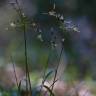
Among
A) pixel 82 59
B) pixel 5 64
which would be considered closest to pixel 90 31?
pixel 82 59

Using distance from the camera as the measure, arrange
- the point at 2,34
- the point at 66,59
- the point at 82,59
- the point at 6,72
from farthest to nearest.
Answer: the point at 2,34 → the point at 82,59 → the point at 66,59 → the point at 6,72

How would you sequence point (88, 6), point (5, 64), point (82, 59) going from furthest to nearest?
1. point (88, 6)
2. point (82, 59)
3. point (5, 64)

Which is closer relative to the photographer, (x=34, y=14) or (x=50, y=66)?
(x=50, y=66)

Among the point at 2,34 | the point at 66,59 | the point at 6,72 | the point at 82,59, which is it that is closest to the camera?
the point at 6,72

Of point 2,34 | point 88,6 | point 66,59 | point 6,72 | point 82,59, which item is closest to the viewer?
point 6,72

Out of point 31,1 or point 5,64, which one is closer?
point 5,64

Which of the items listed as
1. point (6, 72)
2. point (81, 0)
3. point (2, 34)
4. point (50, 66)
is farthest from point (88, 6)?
point (6, 72)

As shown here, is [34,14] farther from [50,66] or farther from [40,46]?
[50,66]

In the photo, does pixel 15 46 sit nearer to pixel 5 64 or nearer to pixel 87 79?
pixel 5 64
